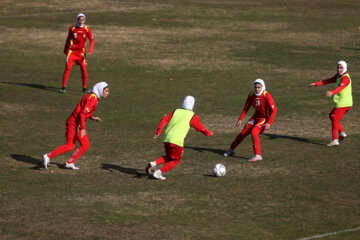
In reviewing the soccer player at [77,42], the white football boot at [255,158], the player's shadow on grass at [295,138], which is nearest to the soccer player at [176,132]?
the white football boot at [255,158]

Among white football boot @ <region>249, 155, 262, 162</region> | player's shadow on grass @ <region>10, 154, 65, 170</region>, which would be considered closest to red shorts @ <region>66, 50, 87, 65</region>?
player's shadow on grass @ <region>10, 154, 65, 170</region>

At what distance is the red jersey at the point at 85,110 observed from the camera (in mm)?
16344

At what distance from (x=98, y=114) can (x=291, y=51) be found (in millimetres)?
14871

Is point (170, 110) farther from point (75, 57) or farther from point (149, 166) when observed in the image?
point (149, 166)

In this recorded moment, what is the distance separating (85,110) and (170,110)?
8832 mm

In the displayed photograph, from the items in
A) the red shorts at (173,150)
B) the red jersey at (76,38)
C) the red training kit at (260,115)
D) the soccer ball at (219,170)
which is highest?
the red jersey at (76,38)

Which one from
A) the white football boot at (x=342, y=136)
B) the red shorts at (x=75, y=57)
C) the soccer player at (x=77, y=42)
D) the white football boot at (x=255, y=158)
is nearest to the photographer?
the white football boot at (x=255, y=158)

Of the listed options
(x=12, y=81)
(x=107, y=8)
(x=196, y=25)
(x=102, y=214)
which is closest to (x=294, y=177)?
(x=102, y=214)

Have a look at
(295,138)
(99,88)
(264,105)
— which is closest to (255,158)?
(264,105)

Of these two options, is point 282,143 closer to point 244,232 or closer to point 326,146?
point 326,146

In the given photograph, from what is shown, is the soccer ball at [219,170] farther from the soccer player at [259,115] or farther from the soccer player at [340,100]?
the soccer player at [340,100]

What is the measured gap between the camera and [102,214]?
13516 mm

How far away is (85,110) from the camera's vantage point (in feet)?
53.6

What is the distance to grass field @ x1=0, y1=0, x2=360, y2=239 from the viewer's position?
13.4 metres
